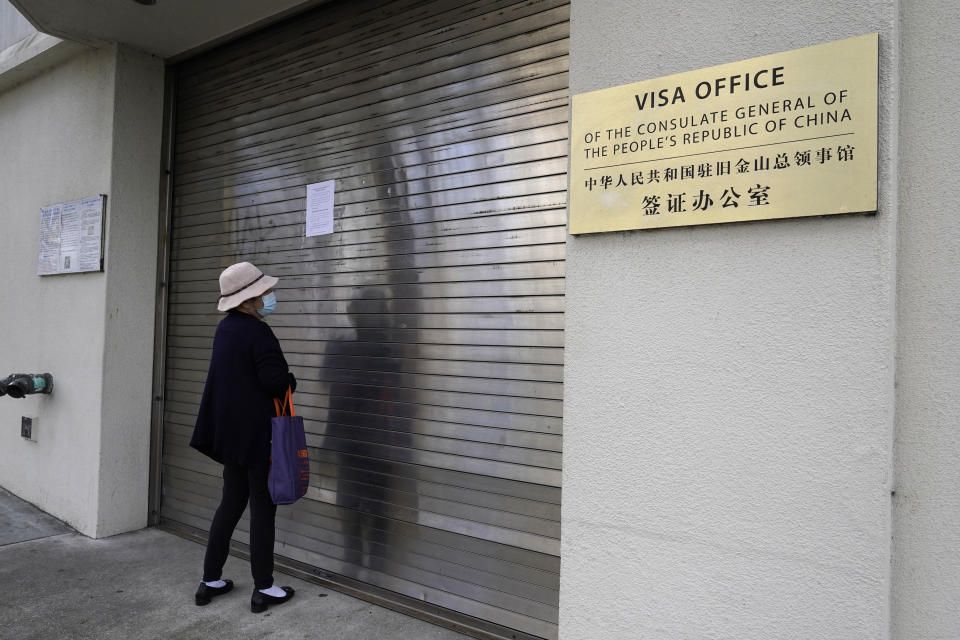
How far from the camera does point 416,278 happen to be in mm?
3740

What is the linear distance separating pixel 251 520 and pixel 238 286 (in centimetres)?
127

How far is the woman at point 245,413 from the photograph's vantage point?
350 cm

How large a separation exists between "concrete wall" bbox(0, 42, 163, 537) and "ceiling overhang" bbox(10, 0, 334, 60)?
0.28 metres

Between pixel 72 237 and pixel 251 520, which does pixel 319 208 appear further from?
pixel 72 237

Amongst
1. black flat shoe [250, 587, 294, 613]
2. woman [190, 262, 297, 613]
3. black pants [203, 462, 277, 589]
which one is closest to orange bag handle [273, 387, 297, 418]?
woman [190, 262, 297, 613]

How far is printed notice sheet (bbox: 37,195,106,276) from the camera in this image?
16.5ft

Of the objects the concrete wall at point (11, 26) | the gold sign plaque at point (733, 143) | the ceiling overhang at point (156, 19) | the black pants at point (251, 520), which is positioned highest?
the concrete wall at point (11, 26)

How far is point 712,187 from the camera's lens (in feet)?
7.52

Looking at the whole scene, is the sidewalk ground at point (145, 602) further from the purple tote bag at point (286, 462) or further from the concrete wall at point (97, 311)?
the purple tote bag at point (286, 462)

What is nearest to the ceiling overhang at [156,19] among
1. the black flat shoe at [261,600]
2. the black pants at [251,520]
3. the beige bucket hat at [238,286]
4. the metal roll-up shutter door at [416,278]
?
the metal roll-up shutter door at [416,278]

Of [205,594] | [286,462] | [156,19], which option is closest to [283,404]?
[286,462]

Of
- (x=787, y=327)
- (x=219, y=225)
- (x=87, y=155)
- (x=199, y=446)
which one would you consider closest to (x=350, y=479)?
(x=199, y=446)

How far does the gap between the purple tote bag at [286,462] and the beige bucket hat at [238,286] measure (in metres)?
0.67

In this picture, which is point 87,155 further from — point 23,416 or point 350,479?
point 350,479
